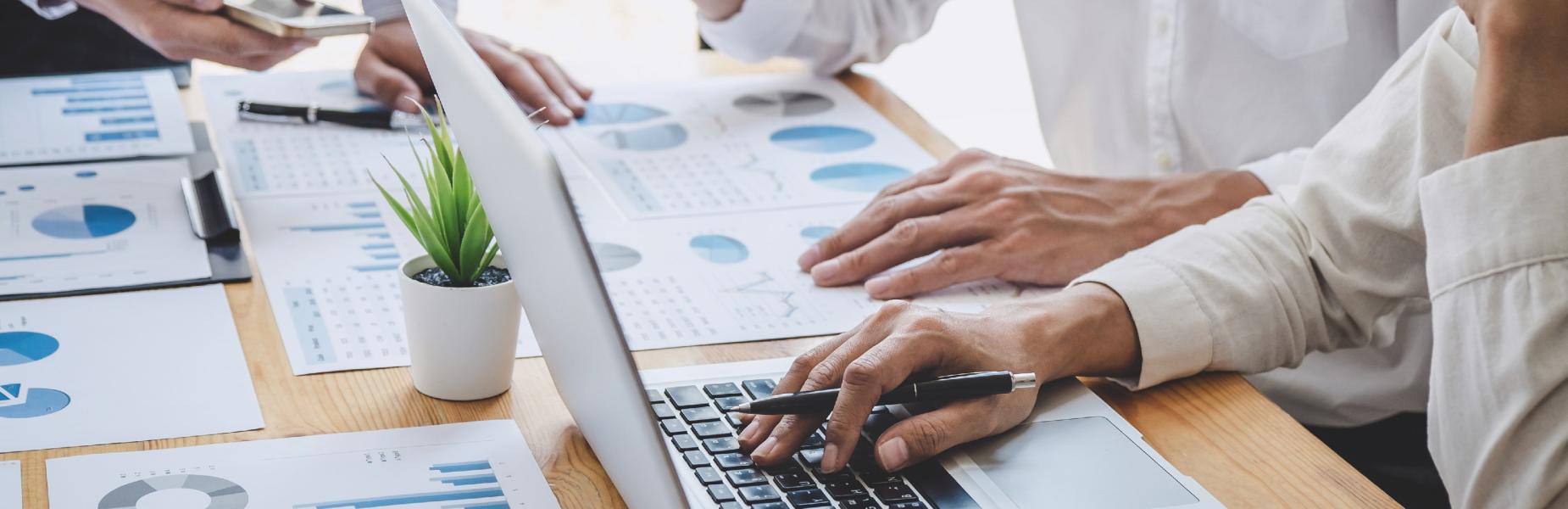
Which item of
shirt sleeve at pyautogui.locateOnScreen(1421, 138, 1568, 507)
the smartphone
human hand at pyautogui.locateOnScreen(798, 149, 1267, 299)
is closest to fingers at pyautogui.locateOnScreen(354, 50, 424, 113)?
the smartphone

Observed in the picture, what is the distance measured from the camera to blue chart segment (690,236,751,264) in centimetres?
106

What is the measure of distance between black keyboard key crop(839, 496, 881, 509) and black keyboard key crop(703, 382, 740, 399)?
0.46 ft

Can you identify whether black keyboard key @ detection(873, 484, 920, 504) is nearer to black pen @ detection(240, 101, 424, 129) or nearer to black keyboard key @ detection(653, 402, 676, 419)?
black keyboard key @ detection(653, 402, 676, 419)

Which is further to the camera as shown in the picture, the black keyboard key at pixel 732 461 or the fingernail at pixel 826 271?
the fingernail at pixel 826 271

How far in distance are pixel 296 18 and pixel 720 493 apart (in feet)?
2.18

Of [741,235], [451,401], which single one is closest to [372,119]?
[741,235]

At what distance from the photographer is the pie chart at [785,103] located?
1415mm

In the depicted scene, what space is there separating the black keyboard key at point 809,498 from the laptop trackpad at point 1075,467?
0.10 m

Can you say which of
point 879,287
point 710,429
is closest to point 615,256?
point 879,287

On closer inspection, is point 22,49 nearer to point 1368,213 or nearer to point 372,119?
point 372,119

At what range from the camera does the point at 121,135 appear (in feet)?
3.91

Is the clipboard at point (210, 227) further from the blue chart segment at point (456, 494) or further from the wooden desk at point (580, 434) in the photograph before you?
the blue chart segment at point (456, 494)

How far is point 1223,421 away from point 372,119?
812 mm

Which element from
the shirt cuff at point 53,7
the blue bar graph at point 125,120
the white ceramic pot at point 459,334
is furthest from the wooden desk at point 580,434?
the shirt cuff at point 53,7
